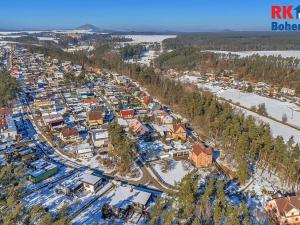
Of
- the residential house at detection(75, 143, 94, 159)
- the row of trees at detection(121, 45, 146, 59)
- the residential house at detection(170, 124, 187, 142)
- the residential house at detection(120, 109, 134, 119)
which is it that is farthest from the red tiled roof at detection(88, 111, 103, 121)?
the row of trees at detection(121, 45, 146, 59)

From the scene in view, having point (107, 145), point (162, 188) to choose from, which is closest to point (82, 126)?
point (107, 145)

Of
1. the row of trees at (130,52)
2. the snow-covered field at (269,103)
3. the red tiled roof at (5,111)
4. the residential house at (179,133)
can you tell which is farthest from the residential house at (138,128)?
the row of trees at (130,52)

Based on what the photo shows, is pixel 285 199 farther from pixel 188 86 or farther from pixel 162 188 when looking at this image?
pixel 188 86

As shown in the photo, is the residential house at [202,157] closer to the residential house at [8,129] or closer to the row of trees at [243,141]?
the row of trees at [243,141]

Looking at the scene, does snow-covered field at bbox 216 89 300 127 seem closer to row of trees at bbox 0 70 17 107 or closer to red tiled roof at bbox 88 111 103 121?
red tiled roof at bbox 88 111 103 121

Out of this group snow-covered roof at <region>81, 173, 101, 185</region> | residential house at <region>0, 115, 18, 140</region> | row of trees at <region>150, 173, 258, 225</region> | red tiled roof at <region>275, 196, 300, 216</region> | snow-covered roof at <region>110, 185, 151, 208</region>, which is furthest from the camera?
residential house at <region>0, 115, 18, 140</region>

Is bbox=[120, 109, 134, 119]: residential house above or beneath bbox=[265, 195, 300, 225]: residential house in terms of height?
above
